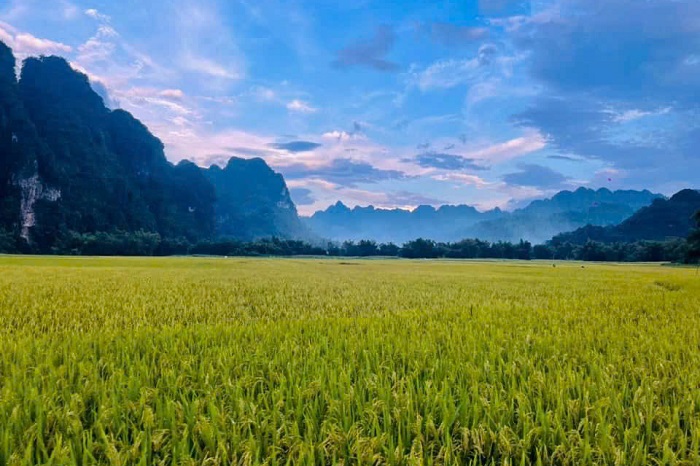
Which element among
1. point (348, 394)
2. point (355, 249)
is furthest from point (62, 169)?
point (348, 394)

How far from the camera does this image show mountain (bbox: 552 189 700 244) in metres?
143

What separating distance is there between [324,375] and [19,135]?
629 feet

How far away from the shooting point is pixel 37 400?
304cm

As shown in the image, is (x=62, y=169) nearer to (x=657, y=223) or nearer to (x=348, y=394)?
(x=348, y=394)

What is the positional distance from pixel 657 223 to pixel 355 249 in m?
112

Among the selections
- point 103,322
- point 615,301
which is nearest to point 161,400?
point 103,322

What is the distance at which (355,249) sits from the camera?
447ft

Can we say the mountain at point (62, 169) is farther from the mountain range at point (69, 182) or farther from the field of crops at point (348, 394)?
the field of crops at point (348, 394)

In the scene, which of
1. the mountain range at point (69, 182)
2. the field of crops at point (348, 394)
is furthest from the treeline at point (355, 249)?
the field of crops at point (348, 394)

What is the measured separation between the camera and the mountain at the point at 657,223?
14300cm

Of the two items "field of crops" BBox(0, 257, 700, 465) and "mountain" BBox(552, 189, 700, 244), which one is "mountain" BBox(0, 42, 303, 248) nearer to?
"field of crops" BBox(0, 257, 700, 465)

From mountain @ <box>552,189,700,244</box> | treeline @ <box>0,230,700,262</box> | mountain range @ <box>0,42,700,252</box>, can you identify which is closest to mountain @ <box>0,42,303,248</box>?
mountain range @ <box>0,42,700,252</box>

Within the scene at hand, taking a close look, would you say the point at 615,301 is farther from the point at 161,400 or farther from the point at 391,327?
the point at 161,400

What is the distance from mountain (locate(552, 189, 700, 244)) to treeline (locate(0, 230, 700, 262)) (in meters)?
34.3
